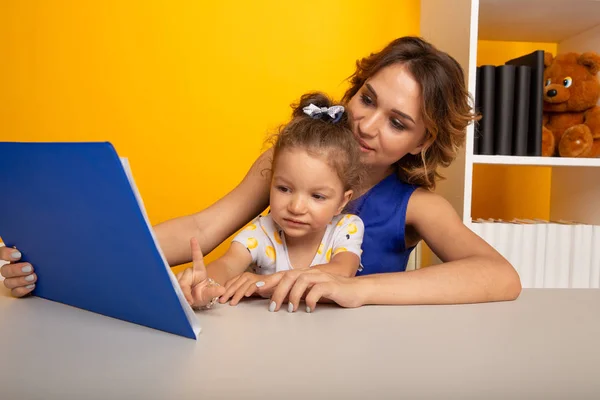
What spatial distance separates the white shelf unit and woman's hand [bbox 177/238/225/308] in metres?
1.09

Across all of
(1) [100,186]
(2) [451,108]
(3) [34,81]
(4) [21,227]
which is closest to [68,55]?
(3) [34,81]

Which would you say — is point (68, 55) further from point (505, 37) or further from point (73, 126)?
Answer: point (505, 37)

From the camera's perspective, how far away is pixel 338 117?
4.33 ft

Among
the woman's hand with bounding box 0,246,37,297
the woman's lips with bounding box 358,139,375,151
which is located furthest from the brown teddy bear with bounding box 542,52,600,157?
the woman's hand with bounding box 0,246,37,297

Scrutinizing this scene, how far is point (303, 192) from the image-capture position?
122 centimetres

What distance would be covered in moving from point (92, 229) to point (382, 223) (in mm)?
913

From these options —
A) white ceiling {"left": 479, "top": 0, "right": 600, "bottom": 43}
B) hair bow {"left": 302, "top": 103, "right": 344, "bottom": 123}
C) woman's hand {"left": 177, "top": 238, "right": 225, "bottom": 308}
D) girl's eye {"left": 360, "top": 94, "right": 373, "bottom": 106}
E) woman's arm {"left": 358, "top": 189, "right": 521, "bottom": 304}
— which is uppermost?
white ceiling {"left": 479, "top": 0, "right": 600, "bottom": 43}

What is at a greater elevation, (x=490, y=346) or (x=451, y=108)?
(x=451, y=108)

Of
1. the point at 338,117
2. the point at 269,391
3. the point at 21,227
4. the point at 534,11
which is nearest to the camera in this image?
the point at 269,391

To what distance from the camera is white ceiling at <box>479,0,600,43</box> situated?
5.97 feet

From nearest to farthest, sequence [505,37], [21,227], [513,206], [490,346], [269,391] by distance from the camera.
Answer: [269,391] < [490,346] < [21,227] < [505,37] < [513,206]

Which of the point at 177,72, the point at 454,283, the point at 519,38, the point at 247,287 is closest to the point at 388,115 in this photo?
the point at 454,283

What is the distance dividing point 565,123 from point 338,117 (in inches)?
37.5

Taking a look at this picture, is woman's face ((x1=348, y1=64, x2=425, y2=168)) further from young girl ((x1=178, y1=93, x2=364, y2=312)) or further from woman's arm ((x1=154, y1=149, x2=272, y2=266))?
woman's arm ((x1=154, y1=149, x2=272, y2=266))
